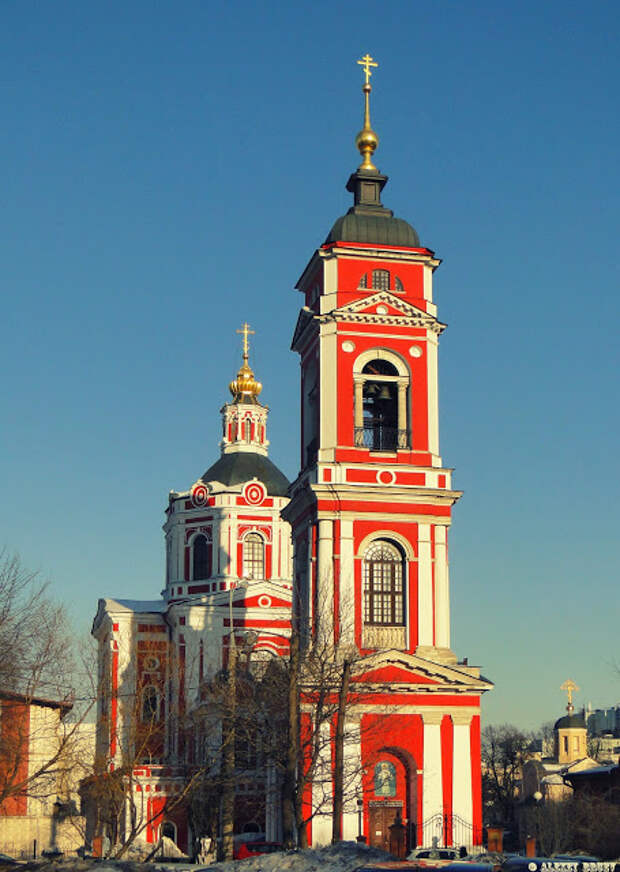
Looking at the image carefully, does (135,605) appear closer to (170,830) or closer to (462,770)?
(170,830)

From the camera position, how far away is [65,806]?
55.3 m

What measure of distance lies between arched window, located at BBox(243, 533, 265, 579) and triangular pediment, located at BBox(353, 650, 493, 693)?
23.9 meters

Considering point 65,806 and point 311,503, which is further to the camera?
point 65,806

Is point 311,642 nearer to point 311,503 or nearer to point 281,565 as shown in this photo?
point 311,503

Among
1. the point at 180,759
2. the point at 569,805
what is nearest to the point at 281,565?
the point at 180,759

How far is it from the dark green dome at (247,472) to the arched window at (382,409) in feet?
73.2

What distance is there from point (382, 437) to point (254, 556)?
874 inches

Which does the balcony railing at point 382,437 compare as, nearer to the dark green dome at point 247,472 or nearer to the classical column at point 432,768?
the classical column at point 432,768

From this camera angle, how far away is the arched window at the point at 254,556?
216 feet

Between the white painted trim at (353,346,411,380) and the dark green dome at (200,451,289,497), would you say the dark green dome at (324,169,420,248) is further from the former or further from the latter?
the dark green dome at (200,451,289,497)

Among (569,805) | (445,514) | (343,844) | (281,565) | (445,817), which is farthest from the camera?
(281,565)

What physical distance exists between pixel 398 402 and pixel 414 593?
6.27m

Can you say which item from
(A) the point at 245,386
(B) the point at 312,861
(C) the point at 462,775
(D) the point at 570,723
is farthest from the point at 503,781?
(B) the point at 312,861

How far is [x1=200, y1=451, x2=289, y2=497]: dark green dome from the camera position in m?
68.8
